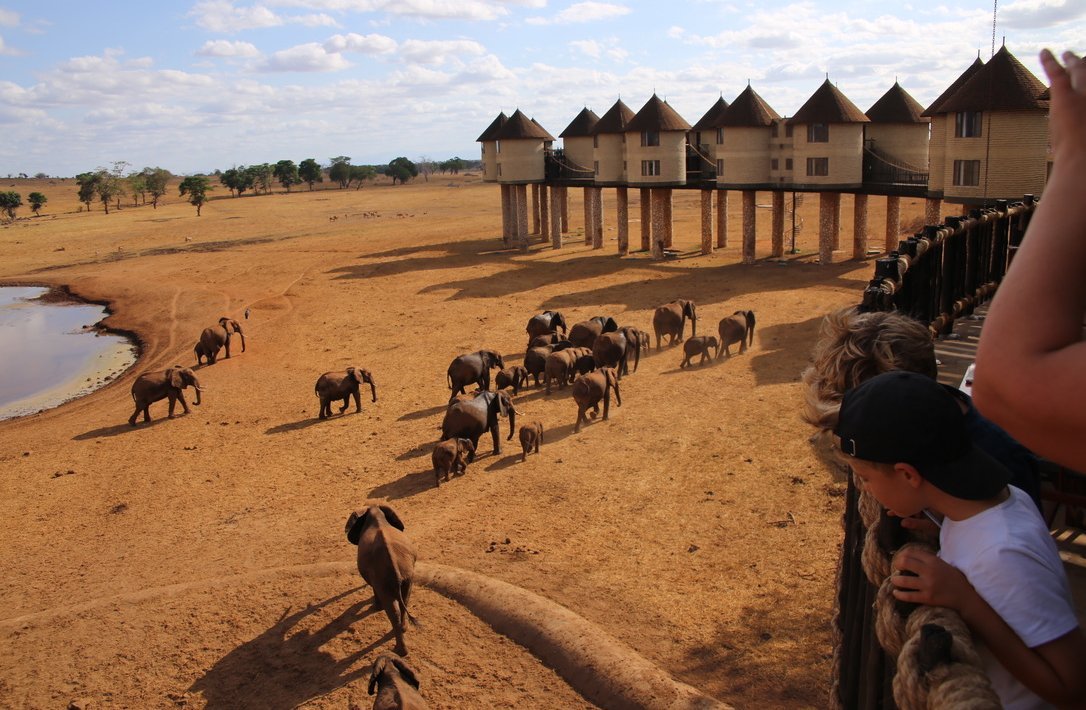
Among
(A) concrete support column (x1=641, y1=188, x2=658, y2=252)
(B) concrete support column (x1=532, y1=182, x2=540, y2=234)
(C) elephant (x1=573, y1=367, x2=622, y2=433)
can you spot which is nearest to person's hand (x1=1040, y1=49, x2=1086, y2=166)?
(C) elephant (x1=573, y1=367, x2=622, y2=433)

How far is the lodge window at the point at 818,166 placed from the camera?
33094 millimetres

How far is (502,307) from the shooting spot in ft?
97.9

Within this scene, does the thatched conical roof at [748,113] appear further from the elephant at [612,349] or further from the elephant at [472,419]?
the elephant at [472,419]

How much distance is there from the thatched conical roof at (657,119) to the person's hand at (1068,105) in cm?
3811

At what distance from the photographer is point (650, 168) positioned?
3909cm

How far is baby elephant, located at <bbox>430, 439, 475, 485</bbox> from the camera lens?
13.7 m

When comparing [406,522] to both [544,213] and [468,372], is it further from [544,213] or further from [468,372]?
[544,213]

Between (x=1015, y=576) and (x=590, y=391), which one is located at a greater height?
(x=1015, y=576)

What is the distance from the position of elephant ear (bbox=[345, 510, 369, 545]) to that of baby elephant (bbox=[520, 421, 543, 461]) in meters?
4.83

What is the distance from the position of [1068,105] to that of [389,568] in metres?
8.08

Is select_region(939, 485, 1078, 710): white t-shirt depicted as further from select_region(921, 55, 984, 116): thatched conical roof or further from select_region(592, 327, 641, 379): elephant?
select_region(921, 55, 984, 116): thatched conical roof

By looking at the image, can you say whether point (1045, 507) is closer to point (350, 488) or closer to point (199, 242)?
point (350, 488)

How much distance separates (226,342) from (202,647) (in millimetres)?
16367

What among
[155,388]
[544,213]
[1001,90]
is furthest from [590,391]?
[544,213]
